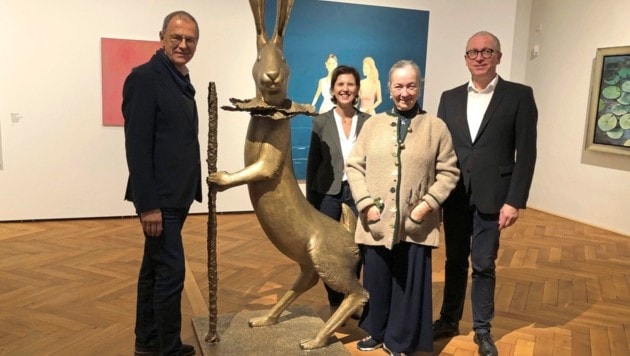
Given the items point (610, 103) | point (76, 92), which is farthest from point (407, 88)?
point (610, 103)

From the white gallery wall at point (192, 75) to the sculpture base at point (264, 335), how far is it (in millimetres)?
3018

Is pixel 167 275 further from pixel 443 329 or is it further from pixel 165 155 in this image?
pixel 443 329

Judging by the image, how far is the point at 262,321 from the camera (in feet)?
8.94

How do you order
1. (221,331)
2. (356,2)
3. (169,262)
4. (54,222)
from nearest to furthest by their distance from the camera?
1. (169,262)
2. (221,331)
3. (54,222)
4. (356,2)

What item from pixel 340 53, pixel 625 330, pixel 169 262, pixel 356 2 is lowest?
pixel 625 330

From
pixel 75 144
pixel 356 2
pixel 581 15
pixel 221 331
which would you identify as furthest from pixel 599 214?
pixel 75 144

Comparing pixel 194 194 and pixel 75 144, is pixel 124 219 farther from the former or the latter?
pixel 194 194

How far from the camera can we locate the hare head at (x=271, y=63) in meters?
2.25

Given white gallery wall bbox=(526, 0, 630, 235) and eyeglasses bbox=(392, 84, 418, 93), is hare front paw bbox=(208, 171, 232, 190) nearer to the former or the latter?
eyeglasses bbox=(392, 84, 418, 93)

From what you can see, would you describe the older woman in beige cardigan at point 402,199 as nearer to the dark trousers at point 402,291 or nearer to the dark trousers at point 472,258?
the dark trousers at point 402,291

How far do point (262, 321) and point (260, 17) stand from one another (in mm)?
1524

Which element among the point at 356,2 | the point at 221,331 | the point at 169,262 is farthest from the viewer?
the point at 356,2

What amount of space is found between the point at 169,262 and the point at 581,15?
592 centimetres

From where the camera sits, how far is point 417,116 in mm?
2453
